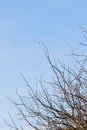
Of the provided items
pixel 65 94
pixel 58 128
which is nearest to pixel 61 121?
pixel 58 128

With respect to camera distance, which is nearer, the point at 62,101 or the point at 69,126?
the point at 69,126

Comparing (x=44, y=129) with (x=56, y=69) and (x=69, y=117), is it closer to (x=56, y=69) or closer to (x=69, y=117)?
(x=69, y=117)

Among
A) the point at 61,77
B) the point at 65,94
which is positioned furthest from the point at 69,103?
the point at 61,77

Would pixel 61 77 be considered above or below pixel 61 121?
above

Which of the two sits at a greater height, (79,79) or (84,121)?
(79,79)

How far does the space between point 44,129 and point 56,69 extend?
999mm

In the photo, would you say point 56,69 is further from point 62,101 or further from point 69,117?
point 69,117

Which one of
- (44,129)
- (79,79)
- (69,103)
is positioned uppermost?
(79,79)

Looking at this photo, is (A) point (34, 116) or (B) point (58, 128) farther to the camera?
(A) point (34, 116)

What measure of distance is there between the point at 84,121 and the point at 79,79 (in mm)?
789

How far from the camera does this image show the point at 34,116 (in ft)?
16.3

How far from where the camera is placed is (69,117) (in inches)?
178

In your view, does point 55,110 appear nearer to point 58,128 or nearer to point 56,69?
point 58,128

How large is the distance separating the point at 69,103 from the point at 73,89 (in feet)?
0.77
